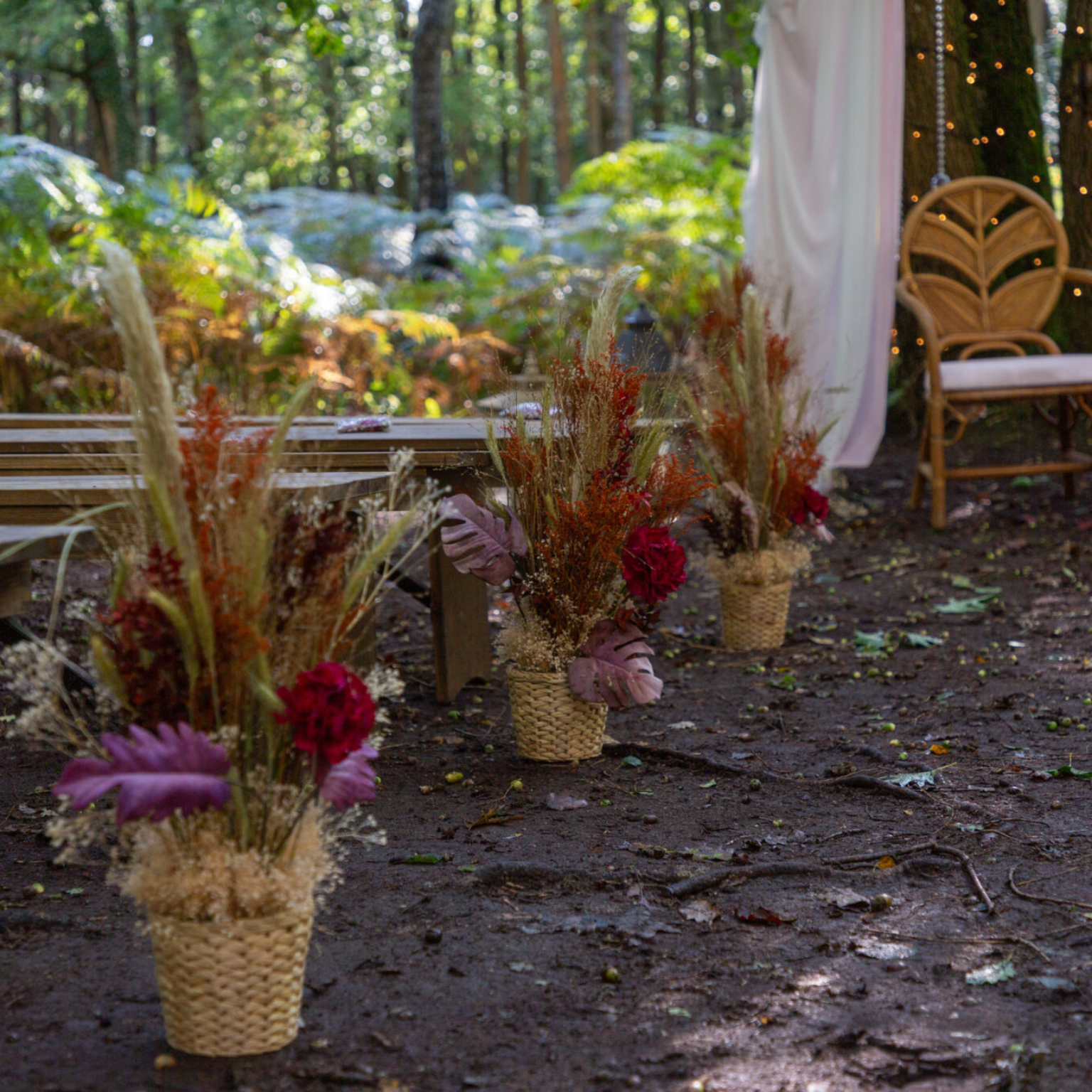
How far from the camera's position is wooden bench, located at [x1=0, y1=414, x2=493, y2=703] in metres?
2.58

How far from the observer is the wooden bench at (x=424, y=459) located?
2582 mm

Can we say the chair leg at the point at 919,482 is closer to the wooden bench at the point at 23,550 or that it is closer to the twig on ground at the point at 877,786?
the twig on ground at the point at 877,786

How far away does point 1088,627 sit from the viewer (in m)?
3.73

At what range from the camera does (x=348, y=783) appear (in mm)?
1480

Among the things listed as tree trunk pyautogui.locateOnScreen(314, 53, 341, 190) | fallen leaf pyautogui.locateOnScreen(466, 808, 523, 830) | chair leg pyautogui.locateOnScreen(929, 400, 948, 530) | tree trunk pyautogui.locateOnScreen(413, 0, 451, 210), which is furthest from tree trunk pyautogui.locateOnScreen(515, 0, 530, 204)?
fallen leaf pyautogui.locateOnScreen(466, 808, 523, 830)

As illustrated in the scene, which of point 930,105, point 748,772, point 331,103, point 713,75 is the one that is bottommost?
point 748,772

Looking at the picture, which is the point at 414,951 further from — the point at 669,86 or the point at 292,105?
the point at 669,86

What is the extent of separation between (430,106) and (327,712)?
826 cm

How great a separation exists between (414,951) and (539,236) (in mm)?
8609

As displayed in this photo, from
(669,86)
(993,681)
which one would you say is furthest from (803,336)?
(669,86)

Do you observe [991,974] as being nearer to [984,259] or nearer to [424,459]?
[424,459]

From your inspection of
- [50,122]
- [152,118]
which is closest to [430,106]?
[152,118]

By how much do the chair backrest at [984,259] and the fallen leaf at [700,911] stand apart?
4352 mm

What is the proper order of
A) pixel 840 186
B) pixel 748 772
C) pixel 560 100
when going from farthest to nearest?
pixel 560 100 < pixel 840 186 < pixel 748 772
